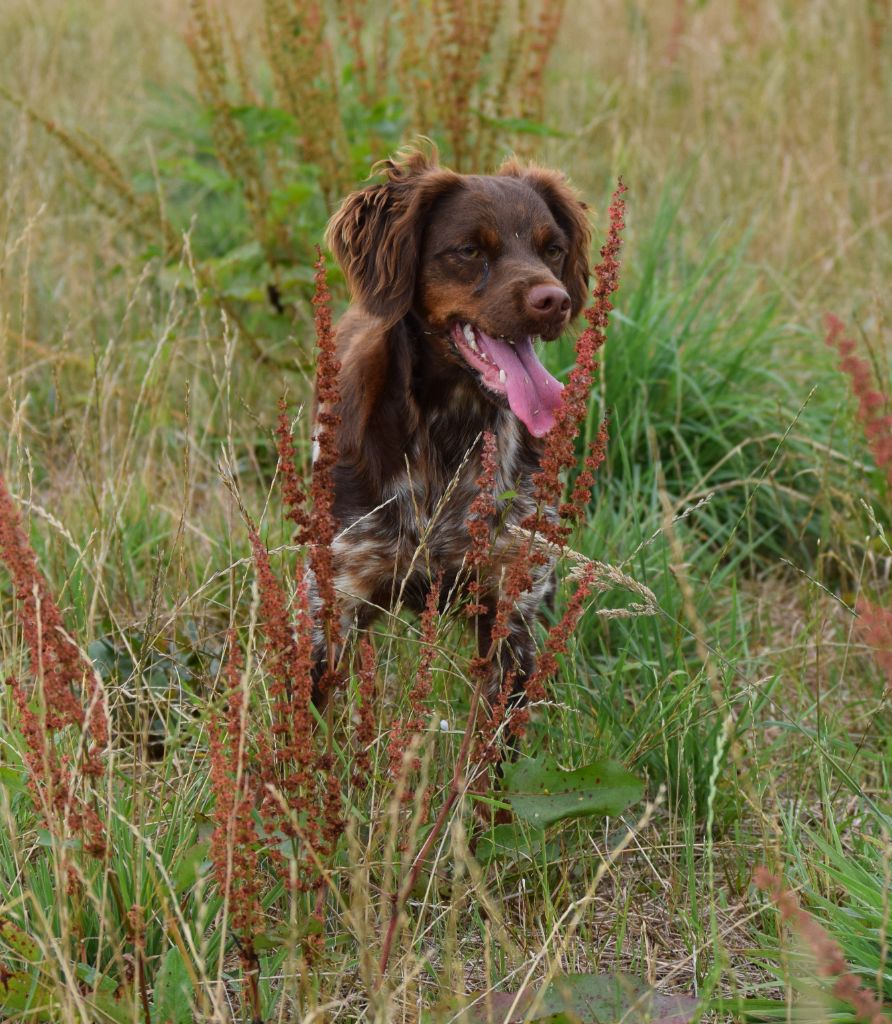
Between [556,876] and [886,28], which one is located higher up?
[886,28]

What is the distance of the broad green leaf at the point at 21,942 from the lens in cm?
198

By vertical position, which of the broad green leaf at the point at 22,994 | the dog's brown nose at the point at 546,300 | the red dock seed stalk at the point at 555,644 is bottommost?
the broad green leaf at the point at 22,994

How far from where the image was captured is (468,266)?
317 cm

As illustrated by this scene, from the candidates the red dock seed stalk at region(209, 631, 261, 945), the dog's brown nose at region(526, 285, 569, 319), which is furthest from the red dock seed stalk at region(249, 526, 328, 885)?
the dog's brown nose at region(526, 285, 569, 319)

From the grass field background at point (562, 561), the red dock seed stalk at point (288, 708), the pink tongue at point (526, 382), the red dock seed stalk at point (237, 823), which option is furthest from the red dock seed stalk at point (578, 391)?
the pink tongue at point (526, 382)

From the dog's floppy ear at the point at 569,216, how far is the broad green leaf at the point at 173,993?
82.1 inches

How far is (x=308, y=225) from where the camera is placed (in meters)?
4.79

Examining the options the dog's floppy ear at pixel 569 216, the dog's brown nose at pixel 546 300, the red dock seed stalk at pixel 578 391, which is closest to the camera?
the red dock seed stalk at pixel 578 391

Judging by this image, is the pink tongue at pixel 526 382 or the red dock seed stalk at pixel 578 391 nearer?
the red dock seed stalk at pixel 578 391

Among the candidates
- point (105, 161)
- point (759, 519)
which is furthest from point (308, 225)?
point (759, 519)

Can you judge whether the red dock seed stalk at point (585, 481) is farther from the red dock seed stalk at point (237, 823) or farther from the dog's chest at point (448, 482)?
the dog's chest at point (448, 482)

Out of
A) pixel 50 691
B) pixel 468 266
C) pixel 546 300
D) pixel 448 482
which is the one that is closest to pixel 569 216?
pixel 468 266

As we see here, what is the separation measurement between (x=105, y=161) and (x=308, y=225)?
764mm

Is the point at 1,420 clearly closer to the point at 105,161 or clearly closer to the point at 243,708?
the point at 105,161
